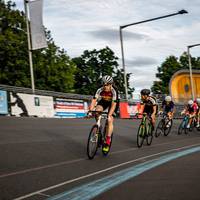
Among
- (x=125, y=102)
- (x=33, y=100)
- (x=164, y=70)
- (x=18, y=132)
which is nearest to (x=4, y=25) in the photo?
(x=125, y=102)

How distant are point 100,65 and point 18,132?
7511cm

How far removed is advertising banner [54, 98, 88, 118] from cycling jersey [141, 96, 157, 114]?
36.7ft

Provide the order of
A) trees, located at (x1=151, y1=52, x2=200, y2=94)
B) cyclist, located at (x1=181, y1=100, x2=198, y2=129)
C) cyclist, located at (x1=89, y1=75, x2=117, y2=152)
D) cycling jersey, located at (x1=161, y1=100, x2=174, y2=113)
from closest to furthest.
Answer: cyclist, located at (x1=89, y1=75, x2=117, y2=152)
cycling jersey, located at (x1=161, y1=100, x2=174, y2=113)
cyclist, located at (x1=181, y1=100, x2=198, y2=129)
trees, located at (x1=151, y1=52, x2=200, y2=94)

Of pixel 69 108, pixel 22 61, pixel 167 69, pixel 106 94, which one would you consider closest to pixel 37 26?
pixel 69 108

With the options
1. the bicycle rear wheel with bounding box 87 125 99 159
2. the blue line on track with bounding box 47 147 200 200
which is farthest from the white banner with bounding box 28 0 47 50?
the blue line on track with bounding box 47 147 200 200

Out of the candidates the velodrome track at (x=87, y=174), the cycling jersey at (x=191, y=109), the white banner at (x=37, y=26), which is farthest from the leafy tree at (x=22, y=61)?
the velodrome track at (x=87, y=174)

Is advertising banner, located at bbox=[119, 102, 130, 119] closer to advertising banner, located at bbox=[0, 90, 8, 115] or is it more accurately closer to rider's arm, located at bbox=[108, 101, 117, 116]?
advertising banner, located at bbox=[0, 90, 8, 115]

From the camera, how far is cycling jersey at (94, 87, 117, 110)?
32.1ft

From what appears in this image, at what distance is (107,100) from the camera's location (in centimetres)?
988

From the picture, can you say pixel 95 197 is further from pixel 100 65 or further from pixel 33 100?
pixel 100 65

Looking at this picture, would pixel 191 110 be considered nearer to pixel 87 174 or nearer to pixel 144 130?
pixel 144 130

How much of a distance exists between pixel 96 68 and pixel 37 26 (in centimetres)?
6663

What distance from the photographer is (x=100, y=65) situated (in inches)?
3477

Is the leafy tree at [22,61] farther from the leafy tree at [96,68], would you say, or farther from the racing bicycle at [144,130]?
the racing bicycle at [144,130]
